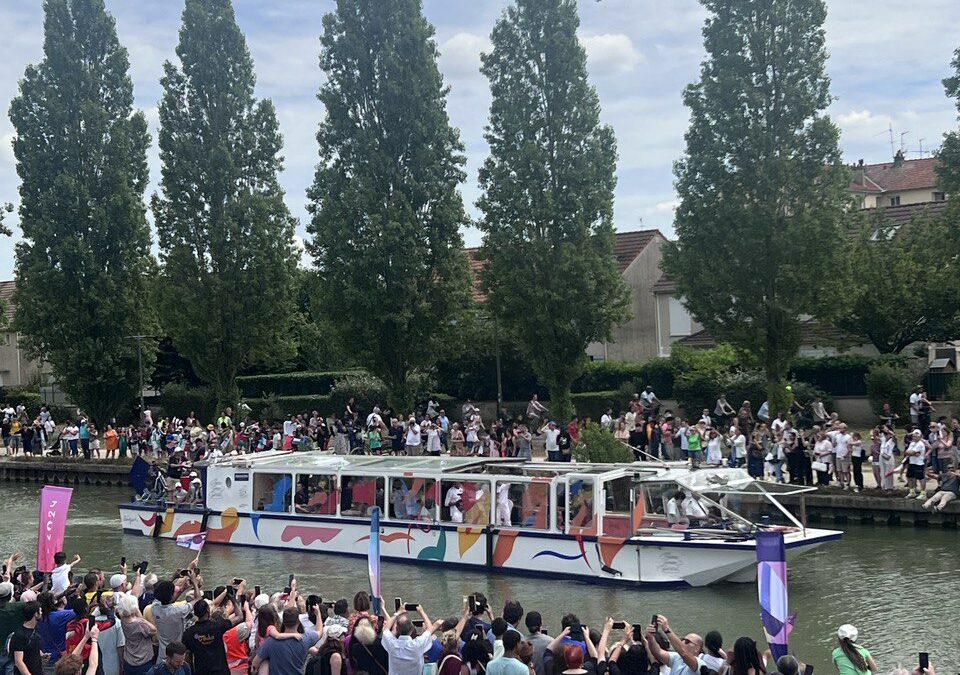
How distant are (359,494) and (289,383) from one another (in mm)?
35400

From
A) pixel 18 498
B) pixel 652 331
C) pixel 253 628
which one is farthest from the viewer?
pixel 652 331

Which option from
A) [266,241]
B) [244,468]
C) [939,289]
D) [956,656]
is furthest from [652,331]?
[956,656]

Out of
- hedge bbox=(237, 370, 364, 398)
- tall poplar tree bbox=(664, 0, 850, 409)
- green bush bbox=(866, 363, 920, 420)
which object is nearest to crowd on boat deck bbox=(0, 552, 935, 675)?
tall poplar tree bbox=(664, 0, 850, 409)

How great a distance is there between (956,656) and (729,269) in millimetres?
20790

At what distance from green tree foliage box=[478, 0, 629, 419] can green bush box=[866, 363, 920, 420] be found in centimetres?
907

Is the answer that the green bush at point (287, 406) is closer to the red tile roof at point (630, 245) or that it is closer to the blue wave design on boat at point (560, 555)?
the red tile roof at point (630, 245)

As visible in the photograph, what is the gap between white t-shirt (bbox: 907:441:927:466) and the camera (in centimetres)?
2819

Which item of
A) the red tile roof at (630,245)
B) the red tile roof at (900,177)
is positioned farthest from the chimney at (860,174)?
the red tile roof at (630,245)

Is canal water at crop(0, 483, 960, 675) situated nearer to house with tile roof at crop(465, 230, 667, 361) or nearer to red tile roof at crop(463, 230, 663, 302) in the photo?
house with tile roof at crop(465, 230, 667, 361)

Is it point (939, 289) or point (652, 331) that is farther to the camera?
point (652, 331)

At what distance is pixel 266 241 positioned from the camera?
50.2m

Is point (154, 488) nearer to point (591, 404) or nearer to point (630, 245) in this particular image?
point (591, 404)

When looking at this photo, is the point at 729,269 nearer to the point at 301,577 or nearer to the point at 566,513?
the point at 566,513

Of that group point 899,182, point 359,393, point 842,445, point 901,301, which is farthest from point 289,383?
point 899,182
